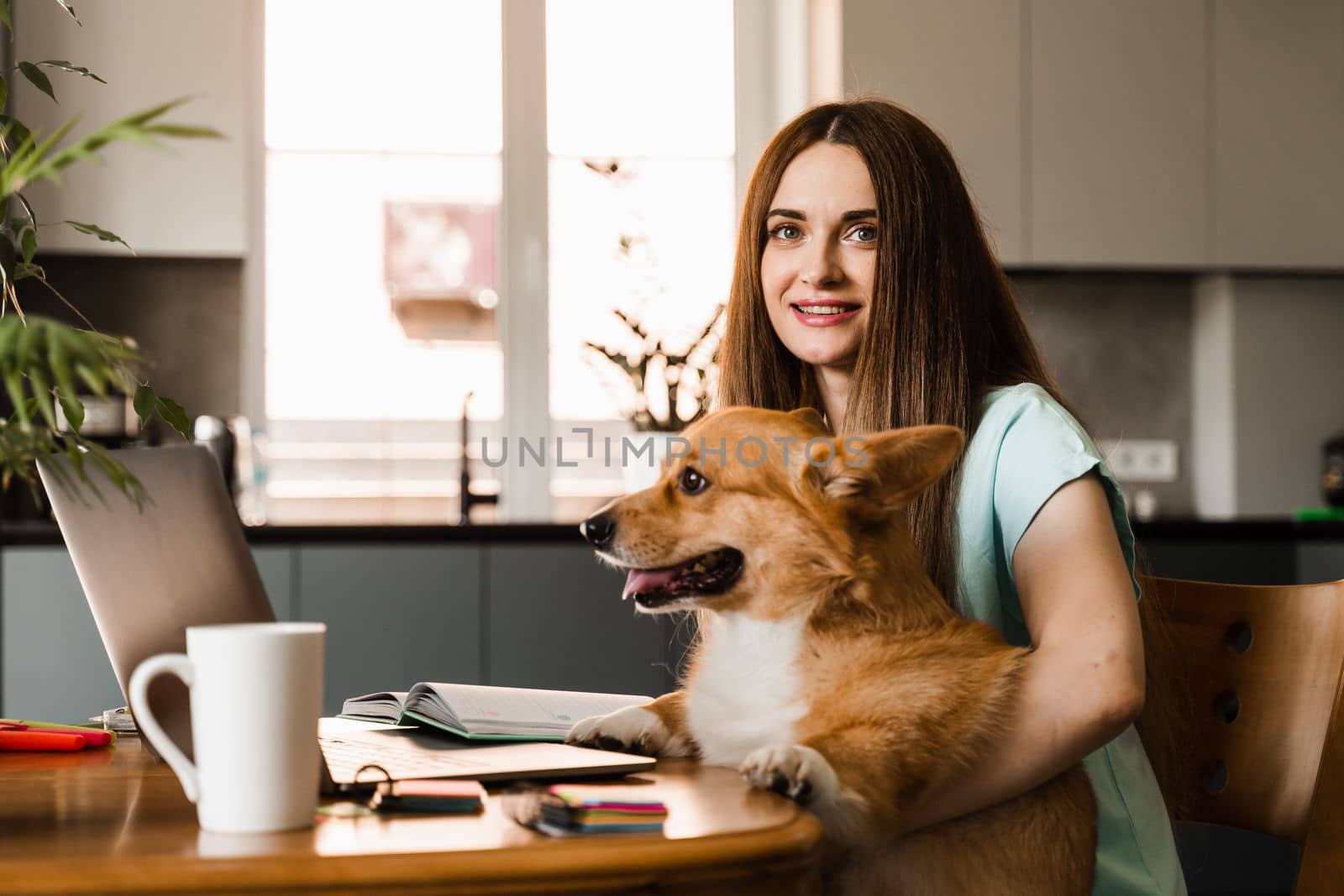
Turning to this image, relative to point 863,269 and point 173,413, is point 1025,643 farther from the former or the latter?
point 173,413

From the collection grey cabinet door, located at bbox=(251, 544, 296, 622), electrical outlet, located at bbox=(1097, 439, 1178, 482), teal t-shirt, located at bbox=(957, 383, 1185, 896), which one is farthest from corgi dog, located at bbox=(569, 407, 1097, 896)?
electrical outlet, located at bbox=(1097, 439, 1178, 482)

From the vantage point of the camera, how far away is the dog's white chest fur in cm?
91

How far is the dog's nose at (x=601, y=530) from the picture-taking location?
0.96m

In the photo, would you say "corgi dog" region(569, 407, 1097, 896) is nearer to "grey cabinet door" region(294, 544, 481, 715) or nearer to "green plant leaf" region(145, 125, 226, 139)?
"green plant leaf" region(145, 125, 226, 139)

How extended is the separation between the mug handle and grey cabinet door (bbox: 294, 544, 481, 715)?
1.97m

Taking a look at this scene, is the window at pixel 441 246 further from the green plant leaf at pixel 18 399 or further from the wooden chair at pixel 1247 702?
the green plant leaf at pixel 18 399

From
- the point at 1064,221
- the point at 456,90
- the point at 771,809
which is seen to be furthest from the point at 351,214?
the point at 771,809

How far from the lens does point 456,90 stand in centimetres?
371

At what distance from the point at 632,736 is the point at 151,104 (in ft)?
9.41

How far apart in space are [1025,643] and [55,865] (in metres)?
0.91

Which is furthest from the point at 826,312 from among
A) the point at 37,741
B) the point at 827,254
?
the point at 37,741

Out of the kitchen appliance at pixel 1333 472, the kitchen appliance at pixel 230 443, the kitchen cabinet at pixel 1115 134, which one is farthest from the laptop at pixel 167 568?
the kitchen appliance at pixel 1333 472

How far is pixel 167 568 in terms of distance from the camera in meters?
0.81

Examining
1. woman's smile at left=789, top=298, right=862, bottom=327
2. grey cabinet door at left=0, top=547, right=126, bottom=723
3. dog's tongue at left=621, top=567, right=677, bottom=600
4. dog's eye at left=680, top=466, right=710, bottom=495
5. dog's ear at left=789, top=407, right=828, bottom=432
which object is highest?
woman's smile at left=789, top=298, right=862, bottom=327
